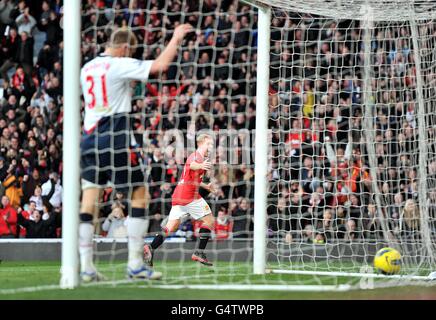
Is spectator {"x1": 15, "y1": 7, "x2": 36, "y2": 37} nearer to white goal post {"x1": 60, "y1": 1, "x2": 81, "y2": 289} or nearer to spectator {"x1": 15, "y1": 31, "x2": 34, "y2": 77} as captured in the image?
spectator {"x1": 15, "y1": 31, "x2": 34, "y2": 77}

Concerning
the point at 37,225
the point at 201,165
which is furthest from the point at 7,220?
the point at 201,165

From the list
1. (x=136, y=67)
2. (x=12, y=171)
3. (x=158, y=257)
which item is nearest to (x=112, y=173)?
(x=136, y=67)

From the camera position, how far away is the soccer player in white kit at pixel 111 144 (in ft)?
27.9

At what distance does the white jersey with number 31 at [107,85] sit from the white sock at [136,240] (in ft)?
3.13

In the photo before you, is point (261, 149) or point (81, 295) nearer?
point (81, 295)

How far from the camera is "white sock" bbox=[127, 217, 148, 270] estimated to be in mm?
8570

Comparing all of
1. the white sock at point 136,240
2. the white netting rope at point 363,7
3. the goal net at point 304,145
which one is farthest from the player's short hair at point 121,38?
the white netting rope at point 363,7

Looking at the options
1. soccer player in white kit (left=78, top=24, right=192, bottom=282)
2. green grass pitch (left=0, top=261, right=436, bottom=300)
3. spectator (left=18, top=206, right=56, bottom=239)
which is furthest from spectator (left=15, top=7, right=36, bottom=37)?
soccer player in white kit (left=78, top=24, right=192, bottom=282)

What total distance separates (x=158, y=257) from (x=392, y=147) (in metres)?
4.39

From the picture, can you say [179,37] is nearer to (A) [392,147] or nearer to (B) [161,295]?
(B) [161,295]

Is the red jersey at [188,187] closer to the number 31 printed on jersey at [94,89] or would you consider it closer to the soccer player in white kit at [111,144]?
the soccer player in white kit at [111,144]

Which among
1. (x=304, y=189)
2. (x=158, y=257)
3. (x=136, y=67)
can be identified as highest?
(x=136, y=67)

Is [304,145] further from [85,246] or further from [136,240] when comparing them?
[85,246]

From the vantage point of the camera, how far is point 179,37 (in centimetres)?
822
